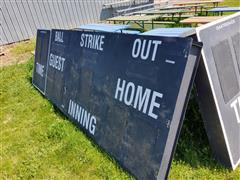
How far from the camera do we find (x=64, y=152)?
128 inches

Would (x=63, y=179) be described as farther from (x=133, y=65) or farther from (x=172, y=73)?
(x=172, y=73)

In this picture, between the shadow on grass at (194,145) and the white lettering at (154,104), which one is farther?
the shadow on grass at (194,145)

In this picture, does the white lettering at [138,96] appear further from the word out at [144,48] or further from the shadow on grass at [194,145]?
the shadow on grass at [194,145]

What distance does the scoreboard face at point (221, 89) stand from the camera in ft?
7.97

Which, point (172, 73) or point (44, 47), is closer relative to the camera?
point (172, 73)

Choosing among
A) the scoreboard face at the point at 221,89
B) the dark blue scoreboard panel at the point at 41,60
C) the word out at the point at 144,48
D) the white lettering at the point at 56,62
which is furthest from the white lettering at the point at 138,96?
the dark blue scoreboard panel at the point at 41,60

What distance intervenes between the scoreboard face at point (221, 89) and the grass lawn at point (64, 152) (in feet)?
0.81

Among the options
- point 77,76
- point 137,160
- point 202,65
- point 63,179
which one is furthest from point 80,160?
point 202,65

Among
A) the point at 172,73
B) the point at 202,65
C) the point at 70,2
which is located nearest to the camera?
the point at 172,73

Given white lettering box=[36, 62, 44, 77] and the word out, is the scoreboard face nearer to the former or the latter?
the word out

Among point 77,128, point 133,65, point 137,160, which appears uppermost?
point 133,65

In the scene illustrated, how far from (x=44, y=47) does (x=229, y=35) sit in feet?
11.7

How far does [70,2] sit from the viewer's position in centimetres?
972

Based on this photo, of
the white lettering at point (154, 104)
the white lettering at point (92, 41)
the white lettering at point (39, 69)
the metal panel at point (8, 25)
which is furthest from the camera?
the metal panel at point (8, 25)
